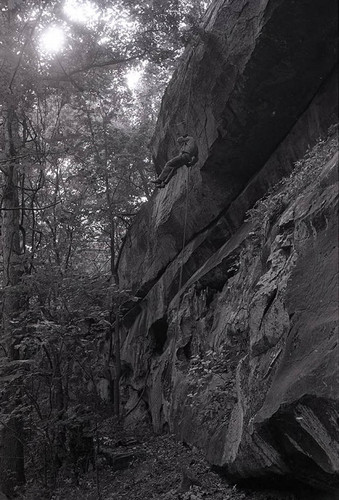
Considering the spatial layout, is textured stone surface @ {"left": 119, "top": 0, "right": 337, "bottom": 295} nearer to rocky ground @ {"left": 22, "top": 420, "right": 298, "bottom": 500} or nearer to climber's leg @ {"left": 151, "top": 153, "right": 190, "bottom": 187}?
climber's leg @ {"left": 151, "top": 153, "right": 190, "bottom": 187}

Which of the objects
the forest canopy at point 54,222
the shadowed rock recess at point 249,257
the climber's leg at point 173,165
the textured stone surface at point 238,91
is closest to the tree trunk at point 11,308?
the forest canopy at point 54,222

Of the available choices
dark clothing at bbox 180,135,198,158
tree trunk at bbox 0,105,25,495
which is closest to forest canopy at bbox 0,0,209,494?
tree trunk at bbox 0,105,25,495

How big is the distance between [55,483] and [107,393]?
5622 millimetres

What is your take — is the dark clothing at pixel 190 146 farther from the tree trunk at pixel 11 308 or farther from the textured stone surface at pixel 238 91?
the tree trunk at pixel 11 308

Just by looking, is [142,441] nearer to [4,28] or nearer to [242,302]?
[242,302]

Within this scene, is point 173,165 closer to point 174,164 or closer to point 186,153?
point 174,164

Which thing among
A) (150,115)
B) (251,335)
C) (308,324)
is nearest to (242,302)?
(251,335)

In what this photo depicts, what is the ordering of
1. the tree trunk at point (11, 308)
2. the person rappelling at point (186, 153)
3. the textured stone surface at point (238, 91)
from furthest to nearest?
the person rappelling at point (186, 153)
the tree trunk at point (11, 308)
the textured stone surface at point (238, 91)

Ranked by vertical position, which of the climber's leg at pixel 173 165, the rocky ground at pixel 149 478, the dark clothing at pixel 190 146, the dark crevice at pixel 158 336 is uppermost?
A: the dark clothing at pixel 190 146

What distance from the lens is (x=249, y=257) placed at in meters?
7.30

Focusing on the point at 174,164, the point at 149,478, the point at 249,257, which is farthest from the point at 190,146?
the point at 149,478

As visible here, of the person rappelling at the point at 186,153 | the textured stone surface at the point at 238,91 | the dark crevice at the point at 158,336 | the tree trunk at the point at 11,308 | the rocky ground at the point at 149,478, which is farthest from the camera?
the dark crevice at the point at 158,336

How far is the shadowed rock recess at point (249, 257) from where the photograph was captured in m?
3.99

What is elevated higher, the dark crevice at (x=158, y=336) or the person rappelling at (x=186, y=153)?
the person rappelling at (x=186, y=153)
